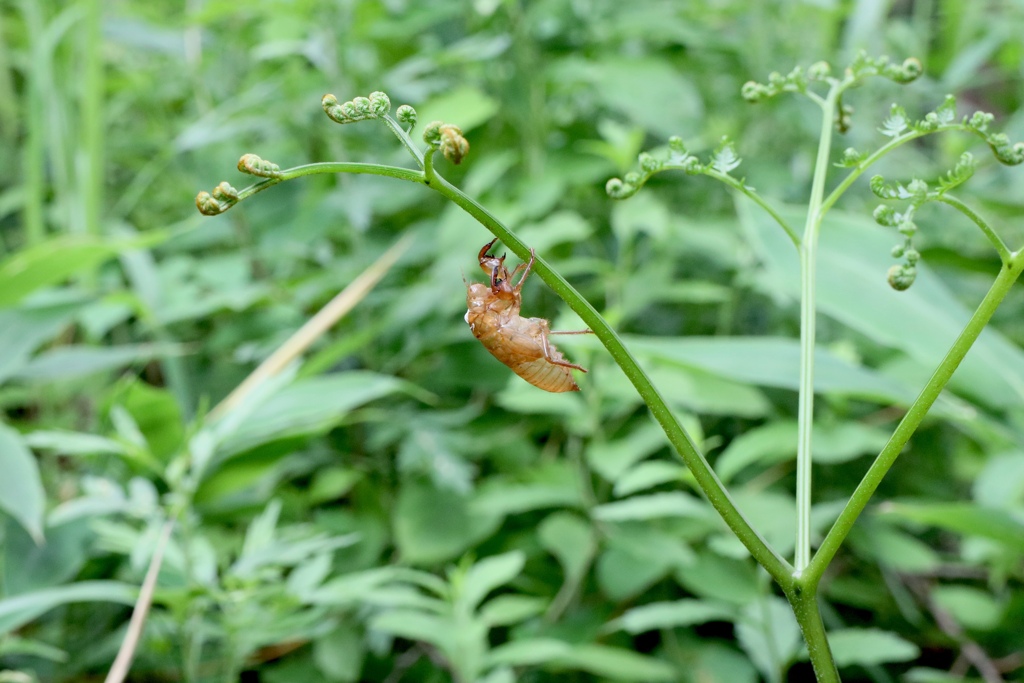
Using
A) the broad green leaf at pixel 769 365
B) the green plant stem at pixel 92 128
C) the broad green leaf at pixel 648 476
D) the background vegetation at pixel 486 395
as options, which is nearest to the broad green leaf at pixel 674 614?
the background vegetation at pixel 486 395

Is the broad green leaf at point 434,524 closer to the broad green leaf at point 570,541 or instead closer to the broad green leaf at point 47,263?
the broad green leaf at point 570,541

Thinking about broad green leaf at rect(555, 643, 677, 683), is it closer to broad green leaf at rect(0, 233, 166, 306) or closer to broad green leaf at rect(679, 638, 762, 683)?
broad green leaf at rect(679, 638, 762, 683)

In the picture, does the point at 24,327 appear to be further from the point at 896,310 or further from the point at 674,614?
the point at 896,310

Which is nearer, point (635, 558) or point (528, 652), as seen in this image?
point (528, 652)

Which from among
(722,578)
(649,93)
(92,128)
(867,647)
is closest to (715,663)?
(722,578)

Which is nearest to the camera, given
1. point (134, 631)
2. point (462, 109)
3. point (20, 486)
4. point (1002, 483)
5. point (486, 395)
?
point (134, 631)

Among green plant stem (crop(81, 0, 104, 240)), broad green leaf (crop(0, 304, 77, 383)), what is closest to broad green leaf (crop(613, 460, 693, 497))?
broad green leaf (crop(0, 304, 77, 383))
